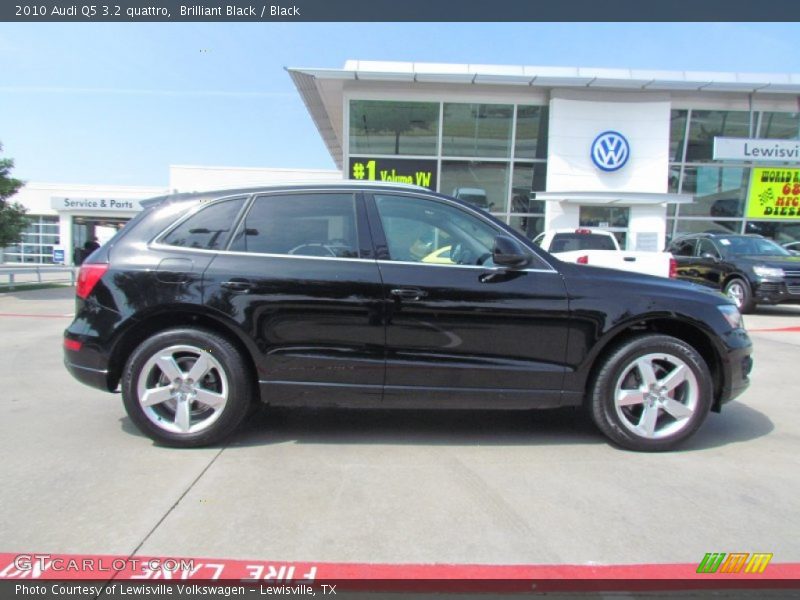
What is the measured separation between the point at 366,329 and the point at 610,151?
51.2ft

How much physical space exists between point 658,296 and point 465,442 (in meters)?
1.71

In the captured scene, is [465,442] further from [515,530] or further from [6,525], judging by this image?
[6,525]

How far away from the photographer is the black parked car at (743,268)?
10547mm

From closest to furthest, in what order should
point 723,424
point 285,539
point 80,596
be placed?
1. point 80,596
2. point 285,539
3. point 723,424

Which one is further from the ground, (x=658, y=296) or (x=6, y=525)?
(x=658, y=296)

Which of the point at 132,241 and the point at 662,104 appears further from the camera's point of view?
the point at 662,104

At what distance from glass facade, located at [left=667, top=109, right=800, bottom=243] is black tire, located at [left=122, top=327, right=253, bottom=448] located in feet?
57.7

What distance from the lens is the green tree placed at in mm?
14930

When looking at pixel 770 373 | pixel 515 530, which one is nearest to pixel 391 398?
pixel 515 530

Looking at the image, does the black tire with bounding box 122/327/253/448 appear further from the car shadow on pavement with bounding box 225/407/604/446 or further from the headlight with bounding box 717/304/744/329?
the headlight with bounding box 717/304/744/329

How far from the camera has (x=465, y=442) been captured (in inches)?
153

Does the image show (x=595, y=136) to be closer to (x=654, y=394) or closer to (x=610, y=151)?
(x=610, y=151)
